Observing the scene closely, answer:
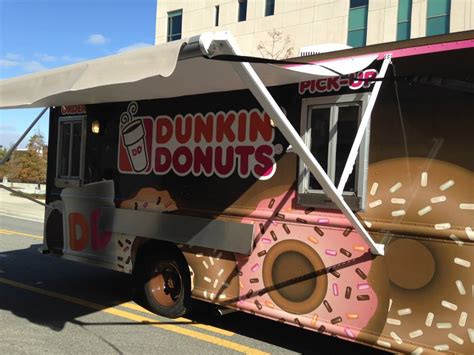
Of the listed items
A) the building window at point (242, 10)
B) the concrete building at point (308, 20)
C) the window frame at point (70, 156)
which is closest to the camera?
the window frame at point (70, 156)

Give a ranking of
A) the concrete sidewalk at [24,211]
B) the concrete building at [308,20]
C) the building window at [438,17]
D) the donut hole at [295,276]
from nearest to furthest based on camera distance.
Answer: the donut hole at [295,276] → the concrete sidewalk at [24,211] → the building window at [438,17] → the concrete building at [308,20]

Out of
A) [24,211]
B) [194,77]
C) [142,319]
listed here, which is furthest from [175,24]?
[194,77]

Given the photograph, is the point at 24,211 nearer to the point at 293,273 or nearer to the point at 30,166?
the point at 30,166

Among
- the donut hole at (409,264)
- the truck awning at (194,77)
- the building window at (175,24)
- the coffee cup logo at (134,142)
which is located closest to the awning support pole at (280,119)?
the truck awning at (194,77)

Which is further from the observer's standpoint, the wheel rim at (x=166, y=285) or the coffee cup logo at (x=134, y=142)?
the coffee cup logo at (x=134, y=142)

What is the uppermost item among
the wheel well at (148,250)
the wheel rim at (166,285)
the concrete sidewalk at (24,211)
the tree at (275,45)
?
the tree at (275,45)

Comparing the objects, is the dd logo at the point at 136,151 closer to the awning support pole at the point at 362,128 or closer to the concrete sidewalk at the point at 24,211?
the awning support pole at the point at 362,128

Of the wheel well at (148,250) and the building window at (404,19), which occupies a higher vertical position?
the building window at (404,19)

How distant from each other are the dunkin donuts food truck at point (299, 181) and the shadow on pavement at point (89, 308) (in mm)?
545

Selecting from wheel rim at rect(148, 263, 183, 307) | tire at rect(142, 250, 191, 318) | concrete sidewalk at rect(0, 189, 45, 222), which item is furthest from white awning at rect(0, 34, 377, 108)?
concrete sidewalk at rect(0, 189, 45, 222)

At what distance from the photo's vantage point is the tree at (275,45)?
27.8 meters

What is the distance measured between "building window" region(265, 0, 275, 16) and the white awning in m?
25.4

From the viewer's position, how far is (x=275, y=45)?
2894 centimetres

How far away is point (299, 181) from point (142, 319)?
254 cm
